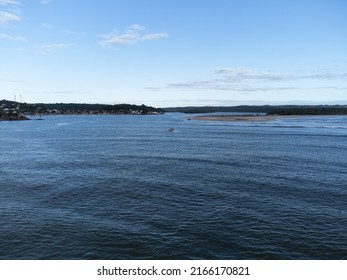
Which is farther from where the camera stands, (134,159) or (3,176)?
(134,159)

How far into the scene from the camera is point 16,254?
2412cm

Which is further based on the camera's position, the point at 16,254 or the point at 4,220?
the point at 4,220

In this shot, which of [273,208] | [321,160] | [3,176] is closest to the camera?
[273,208]

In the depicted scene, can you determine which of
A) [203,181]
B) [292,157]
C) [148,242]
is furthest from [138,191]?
[292,157]

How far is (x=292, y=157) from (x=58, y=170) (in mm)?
48421

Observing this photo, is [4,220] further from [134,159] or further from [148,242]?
[134,159]

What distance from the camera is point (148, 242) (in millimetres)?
25641

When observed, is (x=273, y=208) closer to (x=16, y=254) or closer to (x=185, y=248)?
(x=185, y=248)

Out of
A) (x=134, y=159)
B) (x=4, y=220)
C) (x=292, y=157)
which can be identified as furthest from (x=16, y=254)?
(x=292, y=157)
